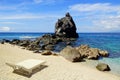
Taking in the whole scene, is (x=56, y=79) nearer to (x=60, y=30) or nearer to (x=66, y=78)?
(x=66, y=78)

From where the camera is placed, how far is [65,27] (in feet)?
279

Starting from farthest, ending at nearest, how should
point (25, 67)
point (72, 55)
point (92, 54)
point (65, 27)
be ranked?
point (65, 27), point (92, 54), point (72, 55), point (25, 67)

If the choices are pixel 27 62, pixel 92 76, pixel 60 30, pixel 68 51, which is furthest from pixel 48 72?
pixel 60 30

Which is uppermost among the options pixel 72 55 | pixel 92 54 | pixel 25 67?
pixel 25 67

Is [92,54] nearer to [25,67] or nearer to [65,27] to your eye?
[25,67]

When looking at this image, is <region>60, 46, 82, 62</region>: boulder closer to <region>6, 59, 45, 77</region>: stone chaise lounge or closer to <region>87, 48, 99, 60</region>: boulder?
<region>87, 48, 99, 60</region>: boulder

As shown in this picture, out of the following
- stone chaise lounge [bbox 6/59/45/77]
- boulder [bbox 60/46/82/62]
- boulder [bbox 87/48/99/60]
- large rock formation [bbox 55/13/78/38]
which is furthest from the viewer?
large rock formation [bbox 55/13/78/38]

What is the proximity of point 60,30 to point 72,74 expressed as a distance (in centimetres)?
6541

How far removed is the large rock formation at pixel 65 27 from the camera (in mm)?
85125

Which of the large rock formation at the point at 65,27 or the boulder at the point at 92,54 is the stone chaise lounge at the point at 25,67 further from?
the large rock formation at the point at 65,27

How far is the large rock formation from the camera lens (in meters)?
85.1

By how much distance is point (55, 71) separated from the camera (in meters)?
20.4

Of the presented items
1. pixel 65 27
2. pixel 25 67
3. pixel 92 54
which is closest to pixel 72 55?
pixel 92 54

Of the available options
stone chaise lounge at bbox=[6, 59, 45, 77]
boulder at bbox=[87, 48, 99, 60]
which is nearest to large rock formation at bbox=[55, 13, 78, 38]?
boulder at bbox=[87, 48, 99, 60]
